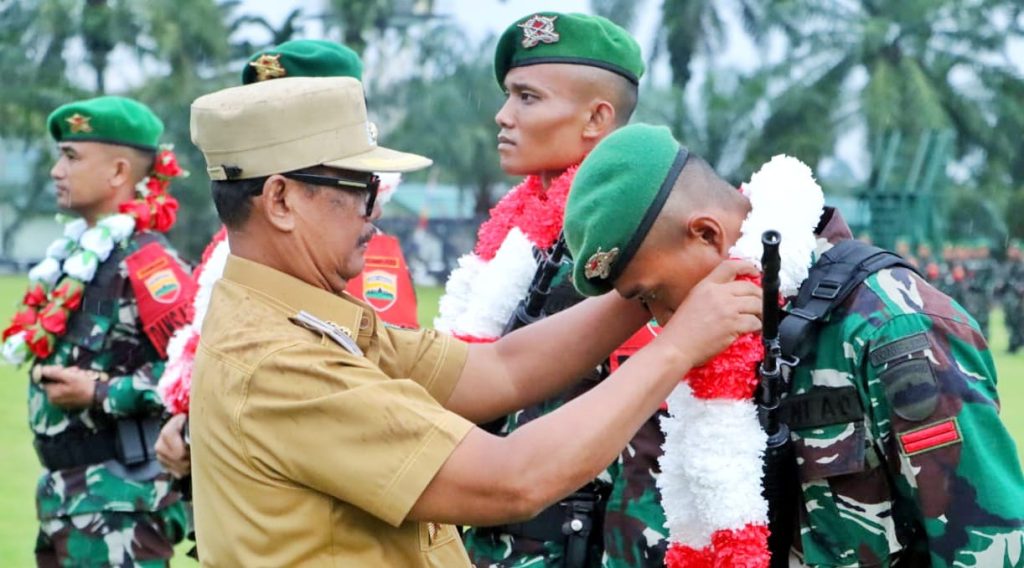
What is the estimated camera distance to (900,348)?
8.18 ft

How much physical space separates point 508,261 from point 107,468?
8.10ft

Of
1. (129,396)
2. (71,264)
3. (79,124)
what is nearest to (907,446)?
(129,396)

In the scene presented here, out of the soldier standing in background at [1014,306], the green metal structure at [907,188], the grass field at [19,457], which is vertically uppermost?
the green metal structure at [907,188]

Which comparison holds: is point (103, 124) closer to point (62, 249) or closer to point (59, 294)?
point (62, 249)

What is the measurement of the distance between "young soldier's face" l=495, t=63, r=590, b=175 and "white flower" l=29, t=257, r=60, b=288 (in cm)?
274

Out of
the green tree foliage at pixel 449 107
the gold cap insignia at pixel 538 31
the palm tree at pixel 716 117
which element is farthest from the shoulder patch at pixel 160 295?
the green tree foliage at pixel 449 107

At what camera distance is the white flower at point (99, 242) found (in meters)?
5.69

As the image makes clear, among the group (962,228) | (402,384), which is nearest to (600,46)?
(402,384)

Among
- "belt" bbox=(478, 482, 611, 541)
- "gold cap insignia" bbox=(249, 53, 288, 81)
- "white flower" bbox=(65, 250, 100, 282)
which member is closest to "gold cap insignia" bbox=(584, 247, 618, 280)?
"belt" bbox=(478, 482, 611, 541)

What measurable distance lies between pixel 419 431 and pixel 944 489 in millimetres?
987

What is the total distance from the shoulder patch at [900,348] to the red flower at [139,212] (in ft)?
13.5

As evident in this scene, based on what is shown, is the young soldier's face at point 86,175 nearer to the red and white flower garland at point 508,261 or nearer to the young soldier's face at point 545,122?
the red and white flower garland at point 508,261

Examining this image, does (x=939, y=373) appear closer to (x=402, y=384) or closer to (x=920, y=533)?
(x=920, y=533)

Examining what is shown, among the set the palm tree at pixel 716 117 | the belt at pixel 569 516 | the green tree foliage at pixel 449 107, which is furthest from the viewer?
the green tree foliage at pixel 449 107
